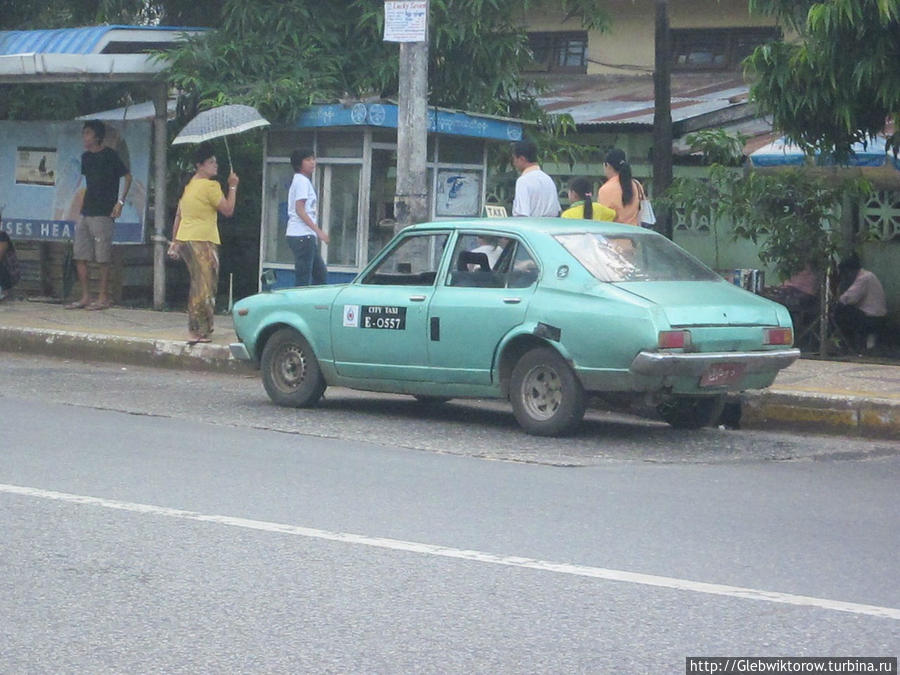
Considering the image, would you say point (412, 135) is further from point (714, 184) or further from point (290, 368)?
point (714, 184)

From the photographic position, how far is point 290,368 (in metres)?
11.1

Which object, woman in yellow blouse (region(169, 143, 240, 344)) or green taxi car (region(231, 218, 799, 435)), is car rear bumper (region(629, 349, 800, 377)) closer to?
green taxi car (region(231, 218, 799, 435))

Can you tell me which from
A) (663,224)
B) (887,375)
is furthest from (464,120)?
(887,375)

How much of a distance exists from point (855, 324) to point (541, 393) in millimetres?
6387

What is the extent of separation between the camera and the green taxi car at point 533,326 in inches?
362

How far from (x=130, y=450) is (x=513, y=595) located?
152 inches

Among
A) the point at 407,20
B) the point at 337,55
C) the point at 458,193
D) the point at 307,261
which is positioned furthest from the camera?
the point at 337,55

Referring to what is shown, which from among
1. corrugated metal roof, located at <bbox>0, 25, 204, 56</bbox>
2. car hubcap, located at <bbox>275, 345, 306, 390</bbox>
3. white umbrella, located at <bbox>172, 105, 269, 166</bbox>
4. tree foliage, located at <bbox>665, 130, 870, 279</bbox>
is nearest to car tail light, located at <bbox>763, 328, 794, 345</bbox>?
car hubcap, located at <bbox>275, 345, 306, 390</bbox>

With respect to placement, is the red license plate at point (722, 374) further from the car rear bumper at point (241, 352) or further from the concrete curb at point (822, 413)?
the car rear bumper at point (241, 352)

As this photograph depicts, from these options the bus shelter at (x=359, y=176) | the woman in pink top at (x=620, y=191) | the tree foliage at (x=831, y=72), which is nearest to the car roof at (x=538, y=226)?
the woman in pink top at (x=620, y=191)

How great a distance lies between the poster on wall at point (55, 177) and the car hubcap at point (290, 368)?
6372mm

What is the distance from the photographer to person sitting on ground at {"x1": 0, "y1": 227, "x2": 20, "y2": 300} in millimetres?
17141

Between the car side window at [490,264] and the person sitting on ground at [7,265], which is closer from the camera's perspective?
the car side window at [490,264]

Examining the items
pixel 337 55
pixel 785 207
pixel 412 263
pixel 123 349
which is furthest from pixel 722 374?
pixel 337 55
